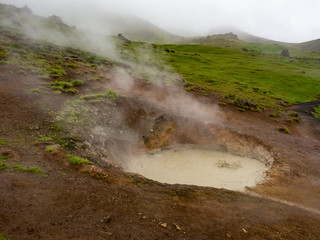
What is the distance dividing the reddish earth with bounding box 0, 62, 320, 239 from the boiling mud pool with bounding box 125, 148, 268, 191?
5.96 ft

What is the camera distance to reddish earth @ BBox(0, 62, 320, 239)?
5674 mm

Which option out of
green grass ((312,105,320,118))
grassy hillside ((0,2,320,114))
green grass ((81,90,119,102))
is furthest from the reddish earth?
green grass ((312,105,320,118))

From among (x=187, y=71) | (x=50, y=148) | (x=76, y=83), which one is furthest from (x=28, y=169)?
(x=187, y=71)

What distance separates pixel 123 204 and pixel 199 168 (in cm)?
846

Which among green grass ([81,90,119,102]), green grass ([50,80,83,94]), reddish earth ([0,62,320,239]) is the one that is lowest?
reddish earth ([0,62,320,239])

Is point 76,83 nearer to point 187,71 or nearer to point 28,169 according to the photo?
point 28,169

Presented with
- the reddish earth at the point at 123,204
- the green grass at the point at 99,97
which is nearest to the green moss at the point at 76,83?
the green grass at the point at 99,97

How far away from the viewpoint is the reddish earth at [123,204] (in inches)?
223

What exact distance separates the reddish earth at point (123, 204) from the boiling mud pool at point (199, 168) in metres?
1.82

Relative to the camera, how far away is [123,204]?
6.89m

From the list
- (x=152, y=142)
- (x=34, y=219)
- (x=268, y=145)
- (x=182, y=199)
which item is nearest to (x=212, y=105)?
(x=268, y=145)

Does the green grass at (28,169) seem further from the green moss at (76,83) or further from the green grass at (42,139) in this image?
the green moss at (76,83)

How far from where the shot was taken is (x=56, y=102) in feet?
46.6

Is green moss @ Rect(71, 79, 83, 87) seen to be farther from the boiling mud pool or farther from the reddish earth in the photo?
the boiling mud pool
